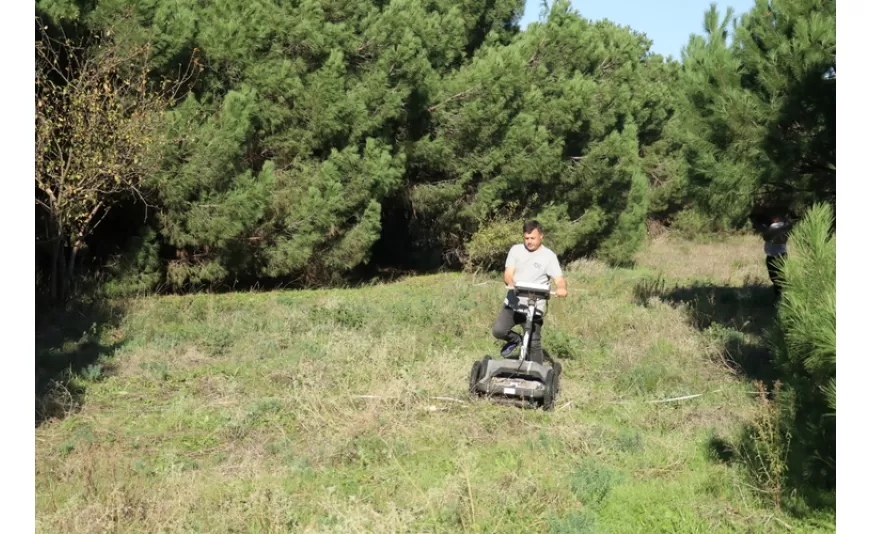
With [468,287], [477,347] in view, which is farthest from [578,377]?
[468,287]

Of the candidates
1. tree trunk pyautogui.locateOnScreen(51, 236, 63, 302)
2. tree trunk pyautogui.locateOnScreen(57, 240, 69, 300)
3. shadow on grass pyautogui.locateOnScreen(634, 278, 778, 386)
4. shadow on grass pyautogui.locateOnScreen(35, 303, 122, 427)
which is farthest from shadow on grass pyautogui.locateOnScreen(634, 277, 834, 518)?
tree trunk pyautogui.locateOnScreen(57, 240, 69, 300)

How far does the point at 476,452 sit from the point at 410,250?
62.0ft

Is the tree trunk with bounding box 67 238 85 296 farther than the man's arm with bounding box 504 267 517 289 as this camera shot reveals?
Yes

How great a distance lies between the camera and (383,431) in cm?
703

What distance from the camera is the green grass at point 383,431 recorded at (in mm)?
5207

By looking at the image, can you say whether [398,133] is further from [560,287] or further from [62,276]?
[560,287]

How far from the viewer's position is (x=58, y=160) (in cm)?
1221

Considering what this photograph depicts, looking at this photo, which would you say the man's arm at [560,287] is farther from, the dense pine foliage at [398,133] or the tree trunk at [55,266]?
the tree trunk at [55,266]

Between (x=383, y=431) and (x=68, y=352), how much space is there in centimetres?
515

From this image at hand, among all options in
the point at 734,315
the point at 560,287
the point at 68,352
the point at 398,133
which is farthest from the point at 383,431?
the point at 398,133

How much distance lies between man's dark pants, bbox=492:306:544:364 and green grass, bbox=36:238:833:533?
52cm

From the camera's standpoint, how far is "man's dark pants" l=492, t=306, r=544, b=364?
8062mm

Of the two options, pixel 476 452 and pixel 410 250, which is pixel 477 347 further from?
pixel 410 250

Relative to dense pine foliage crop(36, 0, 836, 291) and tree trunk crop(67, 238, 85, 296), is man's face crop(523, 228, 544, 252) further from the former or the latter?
tree trunk crop(67, 238, 85, 296)
